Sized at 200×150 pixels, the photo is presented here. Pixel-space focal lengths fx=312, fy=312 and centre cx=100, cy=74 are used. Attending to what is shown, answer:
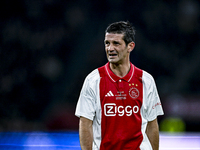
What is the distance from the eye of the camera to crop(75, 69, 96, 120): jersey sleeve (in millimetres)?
2307

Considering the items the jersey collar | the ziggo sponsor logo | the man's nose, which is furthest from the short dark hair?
the ziggo sponsor logo

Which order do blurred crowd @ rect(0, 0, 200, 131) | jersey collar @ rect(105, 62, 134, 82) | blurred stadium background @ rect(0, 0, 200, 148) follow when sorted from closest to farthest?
jersey collar @ rect(105, 62, 134, 82)
blurred stadium background @ rect(0, 0, 200, 148)
blurred crowd @ rect(0, 0, 200, 131)

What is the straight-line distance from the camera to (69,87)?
7.27 m

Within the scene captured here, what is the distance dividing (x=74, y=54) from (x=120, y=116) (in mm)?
5540

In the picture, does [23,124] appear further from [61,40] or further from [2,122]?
[61,40]

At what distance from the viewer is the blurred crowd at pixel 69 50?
7.05 meters

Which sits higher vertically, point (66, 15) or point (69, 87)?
point (66, 15)

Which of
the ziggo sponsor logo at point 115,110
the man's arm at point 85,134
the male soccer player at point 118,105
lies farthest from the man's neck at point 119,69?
the man's arm at point 85,134

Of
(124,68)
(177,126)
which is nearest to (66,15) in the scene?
(177,126)

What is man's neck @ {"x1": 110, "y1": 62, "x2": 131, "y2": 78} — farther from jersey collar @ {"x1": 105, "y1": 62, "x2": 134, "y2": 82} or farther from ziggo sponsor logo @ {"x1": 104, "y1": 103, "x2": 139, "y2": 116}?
ziggo sponsor logo @ {"x1": 104, "y1": 103, "x2": 139, "y2": 116}

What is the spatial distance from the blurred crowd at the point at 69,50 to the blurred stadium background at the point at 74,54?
0.02 meters

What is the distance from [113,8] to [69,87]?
8.34ft

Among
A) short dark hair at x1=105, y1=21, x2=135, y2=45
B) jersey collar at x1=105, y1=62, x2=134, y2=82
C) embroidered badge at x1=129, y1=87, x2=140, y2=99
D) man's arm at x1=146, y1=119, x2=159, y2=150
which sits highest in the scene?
short dark hair at x1=105, y1=21, x2=135, y2=45

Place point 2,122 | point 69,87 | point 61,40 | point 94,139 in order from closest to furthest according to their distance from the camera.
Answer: point 94,139 → point 2,122 → point 69,87 → point 61,40
